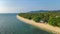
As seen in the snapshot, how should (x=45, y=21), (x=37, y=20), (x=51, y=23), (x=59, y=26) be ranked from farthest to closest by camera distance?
(x=37, y=20) → (x=45, y=21) → (x=51, y=23) → (x=59, y=26)

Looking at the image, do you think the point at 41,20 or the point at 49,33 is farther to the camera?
the point at 41,20

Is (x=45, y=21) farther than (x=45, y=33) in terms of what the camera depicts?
Yes

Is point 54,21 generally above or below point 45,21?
above

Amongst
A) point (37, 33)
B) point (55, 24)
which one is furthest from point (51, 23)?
point (37, 33)

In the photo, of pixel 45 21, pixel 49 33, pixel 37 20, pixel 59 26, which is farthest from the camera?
pixel 37 20

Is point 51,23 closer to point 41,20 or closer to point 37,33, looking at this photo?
point 37,33

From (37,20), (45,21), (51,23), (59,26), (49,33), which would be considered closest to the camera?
(49,33)

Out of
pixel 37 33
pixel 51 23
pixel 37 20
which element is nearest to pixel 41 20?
pixel 37 20

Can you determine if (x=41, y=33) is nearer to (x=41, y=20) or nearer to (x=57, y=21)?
(x=57, y=21)

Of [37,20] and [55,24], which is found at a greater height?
[55,24]
